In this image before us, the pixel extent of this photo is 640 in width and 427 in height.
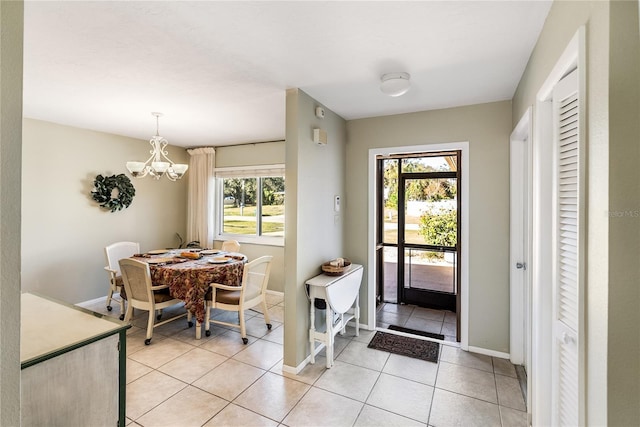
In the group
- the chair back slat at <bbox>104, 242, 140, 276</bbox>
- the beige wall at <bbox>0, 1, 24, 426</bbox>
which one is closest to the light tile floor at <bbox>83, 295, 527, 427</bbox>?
the chair back slat at <bbox>104, 242, 140, 276</bbox>

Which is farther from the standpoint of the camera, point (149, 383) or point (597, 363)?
point (149, 383)

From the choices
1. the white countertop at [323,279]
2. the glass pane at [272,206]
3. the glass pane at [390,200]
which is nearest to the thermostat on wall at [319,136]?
the white countertop at [323,279]

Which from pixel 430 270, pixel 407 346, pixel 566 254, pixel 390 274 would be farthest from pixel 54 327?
pixel 390 274

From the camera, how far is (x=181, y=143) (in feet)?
16.1

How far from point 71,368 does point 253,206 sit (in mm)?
3790

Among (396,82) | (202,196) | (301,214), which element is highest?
(396,82)

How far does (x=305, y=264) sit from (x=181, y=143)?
11.6ft

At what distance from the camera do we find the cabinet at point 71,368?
1.22m

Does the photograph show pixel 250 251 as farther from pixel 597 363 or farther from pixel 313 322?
pixel 597 363

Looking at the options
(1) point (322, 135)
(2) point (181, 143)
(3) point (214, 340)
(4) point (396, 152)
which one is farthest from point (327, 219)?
(2) point (181, 143)

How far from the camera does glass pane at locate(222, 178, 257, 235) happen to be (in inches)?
199

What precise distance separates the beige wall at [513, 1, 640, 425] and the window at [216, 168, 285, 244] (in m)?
4.02

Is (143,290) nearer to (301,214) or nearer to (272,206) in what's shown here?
(301,214)

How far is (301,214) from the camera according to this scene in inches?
100
